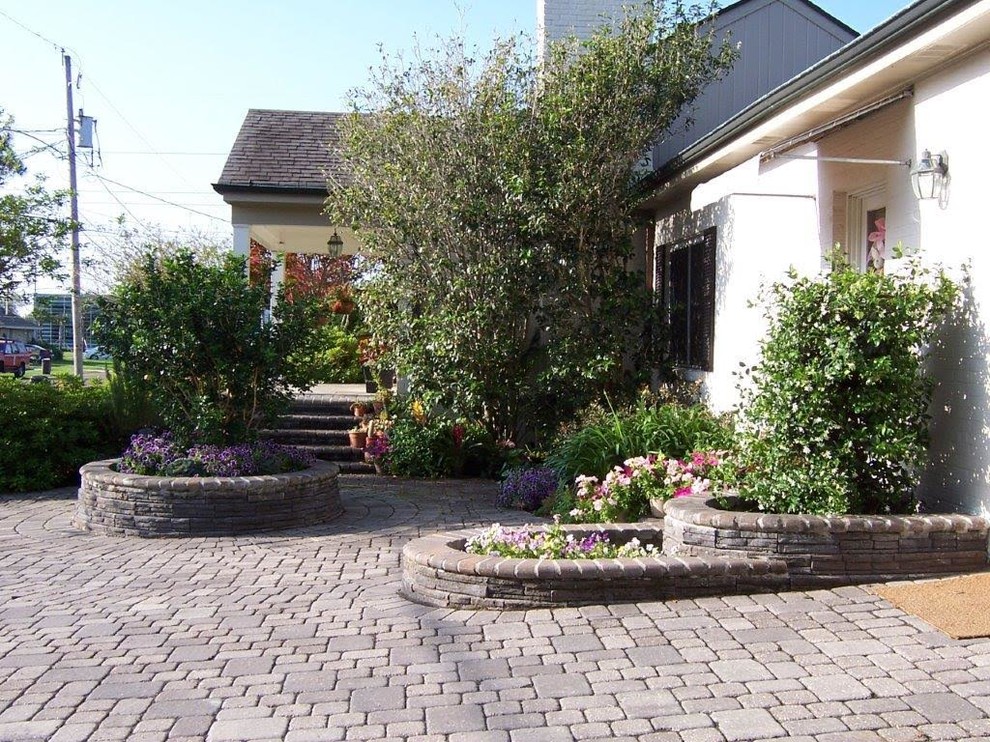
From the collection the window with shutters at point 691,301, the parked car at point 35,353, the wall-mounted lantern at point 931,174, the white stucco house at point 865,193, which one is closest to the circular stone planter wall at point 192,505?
the white stucco house at point 865,193

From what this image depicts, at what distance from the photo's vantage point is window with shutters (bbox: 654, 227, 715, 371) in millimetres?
10398

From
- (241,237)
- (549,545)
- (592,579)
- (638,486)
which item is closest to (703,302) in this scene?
(638,486)

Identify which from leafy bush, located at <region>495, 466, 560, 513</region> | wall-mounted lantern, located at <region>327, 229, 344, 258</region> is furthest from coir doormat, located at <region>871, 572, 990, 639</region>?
wall-mounted lantern, located at <region>327, 229, 344, 258</region>

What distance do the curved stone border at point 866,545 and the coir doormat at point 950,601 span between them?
124 millimetres

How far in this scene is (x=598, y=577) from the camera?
5629 mm

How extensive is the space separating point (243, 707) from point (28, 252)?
1012 cm

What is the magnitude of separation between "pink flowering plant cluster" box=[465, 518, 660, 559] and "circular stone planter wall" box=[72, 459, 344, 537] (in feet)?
9.06

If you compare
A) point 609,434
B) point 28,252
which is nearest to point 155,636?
point 609,434

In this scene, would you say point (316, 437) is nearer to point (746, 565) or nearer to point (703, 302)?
point (703, 302)

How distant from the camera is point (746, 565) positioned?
5.71 meters

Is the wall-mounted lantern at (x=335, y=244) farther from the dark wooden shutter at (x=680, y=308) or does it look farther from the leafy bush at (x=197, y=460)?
the leafy bush at (x=197, y=460)

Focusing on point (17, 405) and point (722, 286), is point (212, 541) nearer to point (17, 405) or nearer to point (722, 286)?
point (17, 405)

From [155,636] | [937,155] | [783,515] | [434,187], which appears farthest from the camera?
[434,187]

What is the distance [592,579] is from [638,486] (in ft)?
7.94
